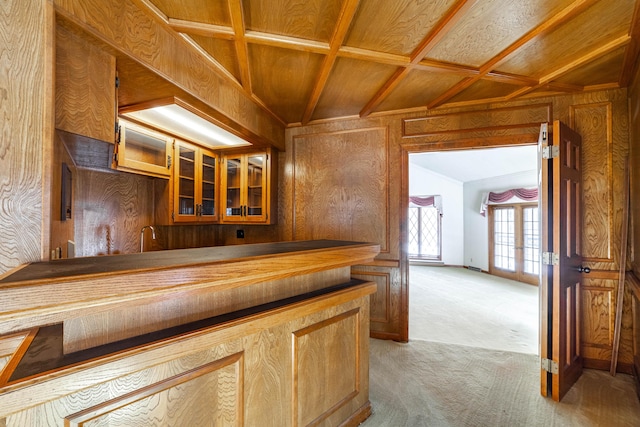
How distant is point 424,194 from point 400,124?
564 cm

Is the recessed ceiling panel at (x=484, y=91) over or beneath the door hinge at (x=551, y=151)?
over

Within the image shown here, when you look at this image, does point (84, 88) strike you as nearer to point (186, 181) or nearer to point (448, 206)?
point (186, 181)

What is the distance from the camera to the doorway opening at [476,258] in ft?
10.9

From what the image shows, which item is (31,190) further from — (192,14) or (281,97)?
(281,97)

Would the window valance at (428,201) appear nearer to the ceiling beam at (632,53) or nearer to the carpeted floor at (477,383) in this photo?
the carpeted floor at (477,383)

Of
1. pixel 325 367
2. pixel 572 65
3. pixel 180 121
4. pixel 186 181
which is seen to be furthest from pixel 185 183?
pixel 572 65

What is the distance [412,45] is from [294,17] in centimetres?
82

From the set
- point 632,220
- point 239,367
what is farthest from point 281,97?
point 632,220

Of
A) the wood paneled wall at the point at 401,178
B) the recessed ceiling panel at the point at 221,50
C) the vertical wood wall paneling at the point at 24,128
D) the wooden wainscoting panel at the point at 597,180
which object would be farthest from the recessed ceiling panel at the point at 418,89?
the vertical wood wall paneling at the point at 24,128

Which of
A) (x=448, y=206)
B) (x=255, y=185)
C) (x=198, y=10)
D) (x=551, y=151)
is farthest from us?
(x=448, y=206)

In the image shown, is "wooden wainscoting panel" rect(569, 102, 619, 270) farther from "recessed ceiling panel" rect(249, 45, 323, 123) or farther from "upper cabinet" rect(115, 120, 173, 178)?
"upper cabinet" rect(115, 120, 173, 178)

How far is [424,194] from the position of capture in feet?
26.8

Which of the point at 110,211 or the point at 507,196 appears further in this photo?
the point at 507,196

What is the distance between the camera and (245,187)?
346 centimetres
